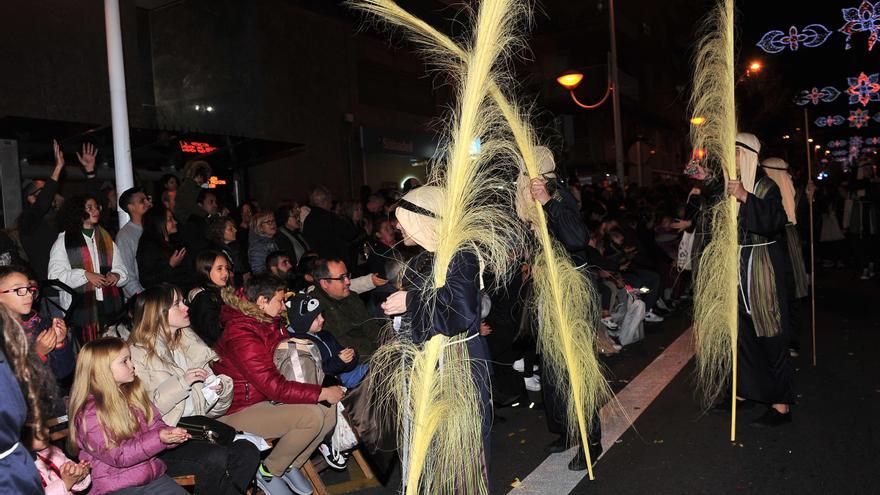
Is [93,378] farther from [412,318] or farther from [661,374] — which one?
[661,374]

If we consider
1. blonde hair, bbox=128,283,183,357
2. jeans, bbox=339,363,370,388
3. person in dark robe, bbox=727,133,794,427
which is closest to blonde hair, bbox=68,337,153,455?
blonde hair, bbox=128,283,183,357

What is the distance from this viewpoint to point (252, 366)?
441 centimetres

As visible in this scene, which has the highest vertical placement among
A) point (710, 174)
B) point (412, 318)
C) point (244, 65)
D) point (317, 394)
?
point (244, 65)

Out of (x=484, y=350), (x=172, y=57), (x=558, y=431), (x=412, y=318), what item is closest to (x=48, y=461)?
(x=412, y=318)

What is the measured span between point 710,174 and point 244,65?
11.6 metres

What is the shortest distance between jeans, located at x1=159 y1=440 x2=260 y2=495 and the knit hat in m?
1.00

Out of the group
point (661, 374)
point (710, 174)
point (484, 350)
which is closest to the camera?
point (484, 350)

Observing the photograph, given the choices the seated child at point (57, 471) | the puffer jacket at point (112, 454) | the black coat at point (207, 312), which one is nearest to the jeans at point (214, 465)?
the puffer jacket at point (112, 454)

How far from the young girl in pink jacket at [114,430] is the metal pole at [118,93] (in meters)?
3.55

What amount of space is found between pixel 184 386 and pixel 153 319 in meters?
0.52

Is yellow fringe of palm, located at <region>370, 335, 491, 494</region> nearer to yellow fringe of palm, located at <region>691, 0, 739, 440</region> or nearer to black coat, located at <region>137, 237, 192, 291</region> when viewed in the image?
yellow fringe of palm, located at <region>691, 0, 739, 440</region>

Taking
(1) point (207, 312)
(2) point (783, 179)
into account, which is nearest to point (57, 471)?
(1) point (207, 312)

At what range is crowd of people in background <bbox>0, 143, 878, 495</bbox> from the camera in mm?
3504

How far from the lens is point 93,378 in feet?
11.7
